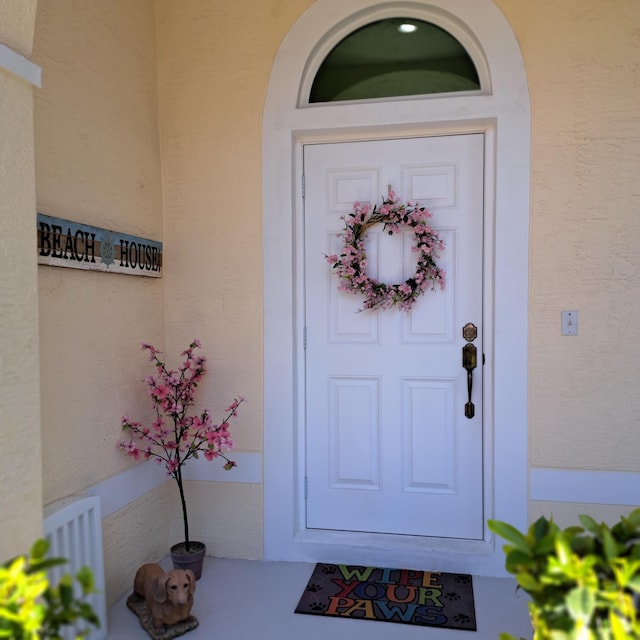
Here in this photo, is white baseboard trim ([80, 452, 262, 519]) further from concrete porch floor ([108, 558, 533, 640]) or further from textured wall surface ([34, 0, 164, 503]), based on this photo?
concrete porch floor ([108, 558, 533, 640])

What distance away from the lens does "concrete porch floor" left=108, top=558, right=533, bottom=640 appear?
219 centimetres

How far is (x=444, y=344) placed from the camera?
2.71 m

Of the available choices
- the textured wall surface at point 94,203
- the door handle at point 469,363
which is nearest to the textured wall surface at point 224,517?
the textured wall surface at point 94,203

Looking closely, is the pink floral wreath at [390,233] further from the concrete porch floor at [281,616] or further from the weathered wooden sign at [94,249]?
the concrete porch floor at [281,616]

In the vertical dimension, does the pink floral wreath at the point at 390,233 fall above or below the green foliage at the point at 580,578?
above

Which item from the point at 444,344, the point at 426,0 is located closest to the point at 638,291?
the point at 444,344

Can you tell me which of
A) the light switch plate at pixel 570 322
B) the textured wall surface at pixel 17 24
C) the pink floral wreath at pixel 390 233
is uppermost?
the textured wall surface at pixel 17 24

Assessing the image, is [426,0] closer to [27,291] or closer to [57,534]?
[27,291]

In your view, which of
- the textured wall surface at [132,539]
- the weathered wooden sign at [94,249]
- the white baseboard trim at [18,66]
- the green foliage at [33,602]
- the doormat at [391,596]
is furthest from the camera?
the textured wall surface at [132,539]

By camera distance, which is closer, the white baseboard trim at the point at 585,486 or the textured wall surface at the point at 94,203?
the textured wall surface at the point at 94,203

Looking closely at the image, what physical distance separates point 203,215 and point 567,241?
1.73m

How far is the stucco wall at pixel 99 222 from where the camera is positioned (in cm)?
211

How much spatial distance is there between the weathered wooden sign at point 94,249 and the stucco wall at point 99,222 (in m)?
0.05

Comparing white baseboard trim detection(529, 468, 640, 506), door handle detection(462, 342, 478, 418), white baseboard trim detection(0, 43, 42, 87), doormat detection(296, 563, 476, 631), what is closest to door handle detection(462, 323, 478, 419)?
door handle detection(462, 342, 478, 418)
